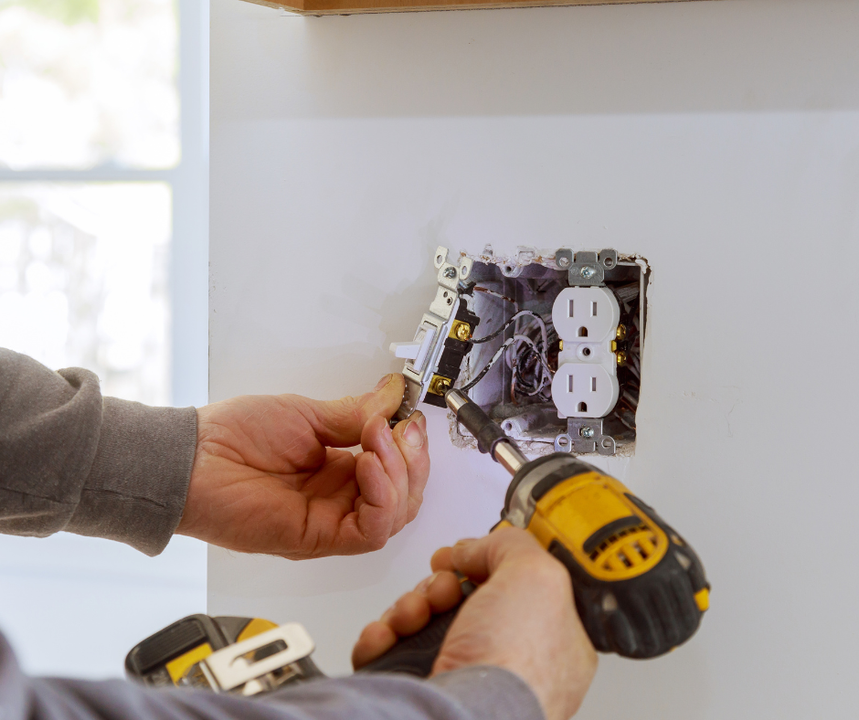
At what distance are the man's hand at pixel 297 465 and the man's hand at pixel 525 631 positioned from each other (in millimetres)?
253

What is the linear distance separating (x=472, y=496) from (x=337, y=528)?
0.19 m

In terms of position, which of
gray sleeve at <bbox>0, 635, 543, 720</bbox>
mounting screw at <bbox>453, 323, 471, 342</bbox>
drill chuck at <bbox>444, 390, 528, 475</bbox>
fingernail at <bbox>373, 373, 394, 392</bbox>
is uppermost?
mounting screw at <bbox>453, 323, 471, 342</bbox>

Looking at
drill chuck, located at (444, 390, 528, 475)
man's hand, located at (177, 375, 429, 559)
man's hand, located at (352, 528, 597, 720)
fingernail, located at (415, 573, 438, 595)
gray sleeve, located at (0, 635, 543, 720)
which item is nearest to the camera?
gray sleeve, located at (0, 635, 543, 720)

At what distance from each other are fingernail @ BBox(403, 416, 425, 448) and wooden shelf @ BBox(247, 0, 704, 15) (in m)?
0.53

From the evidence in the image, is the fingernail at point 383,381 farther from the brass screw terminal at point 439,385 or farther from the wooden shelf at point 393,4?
the wooden shelf at point 393,4

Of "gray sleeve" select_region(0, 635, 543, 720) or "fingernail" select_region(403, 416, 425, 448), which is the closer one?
"gray sleeve" select_region(0, 635, 543, 720)

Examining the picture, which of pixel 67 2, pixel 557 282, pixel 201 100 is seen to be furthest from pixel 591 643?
pixel 67 2

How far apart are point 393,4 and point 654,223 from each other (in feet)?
1.42

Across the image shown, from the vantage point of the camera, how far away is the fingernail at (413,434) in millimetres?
808

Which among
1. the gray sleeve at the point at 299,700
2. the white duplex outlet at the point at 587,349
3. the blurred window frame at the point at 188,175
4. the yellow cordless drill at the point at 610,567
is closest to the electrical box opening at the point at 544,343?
the white duplex outlet at the point at 587,349

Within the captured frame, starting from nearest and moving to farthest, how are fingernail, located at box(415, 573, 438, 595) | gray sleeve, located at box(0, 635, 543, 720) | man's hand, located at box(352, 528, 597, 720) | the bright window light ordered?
1. gray sleeve, located at box(0, 635, 543, 720)
2. man's hand, located at box(352, 528, 597, 720)
3. fingernail, located at box(415, 573, 438, 595)
4. the bright window light

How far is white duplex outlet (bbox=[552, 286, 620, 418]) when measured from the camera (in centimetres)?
79

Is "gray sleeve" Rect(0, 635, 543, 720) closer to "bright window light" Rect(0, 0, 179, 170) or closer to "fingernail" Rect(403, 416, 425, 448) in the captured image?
"fingernail" Rect(403, 416, 425, 448)

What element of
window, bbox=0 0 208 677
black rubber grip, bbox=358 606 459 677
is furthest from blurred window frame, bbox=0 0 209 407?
black rubber grip, bbox=358 606 459 677
